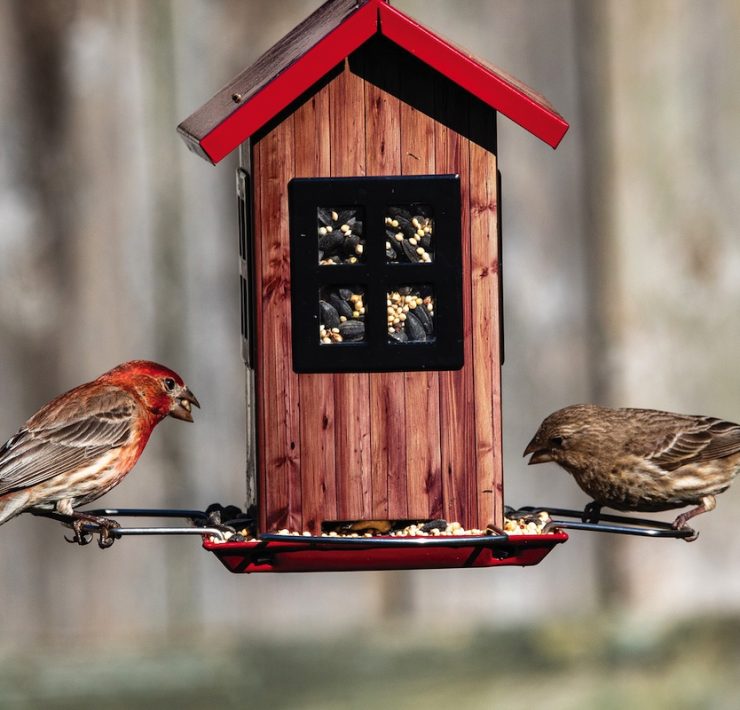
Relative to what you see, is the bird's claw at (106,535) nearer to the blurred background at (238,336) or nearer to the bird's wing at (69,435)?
the bird's wing at (69,435)

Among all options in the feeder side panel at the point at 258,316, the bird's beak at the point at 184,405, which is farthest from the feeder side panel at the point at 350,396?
the bird's beak at the point at 184,405

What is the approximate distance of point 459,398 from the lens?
6.51 metres

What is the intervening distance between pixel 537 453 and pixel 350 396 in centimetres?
145

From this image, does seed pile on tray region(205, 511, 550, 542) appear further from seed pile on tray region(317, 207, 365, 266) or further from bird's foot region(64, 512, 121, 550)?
seed pile on tray region(317, 207, 365, 266)

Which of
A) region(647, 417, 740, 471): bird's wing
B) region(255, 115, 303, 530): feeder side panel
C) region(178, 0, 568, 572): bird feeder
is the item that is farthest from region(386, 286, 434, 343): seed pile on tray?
region(647, 417, 740, 471): bird's wing

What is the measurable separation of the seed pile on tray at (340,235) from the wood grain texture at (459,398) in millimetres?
376

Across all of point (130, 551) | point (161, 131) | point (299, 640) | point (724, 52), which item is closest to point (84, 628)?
point (130, 551)

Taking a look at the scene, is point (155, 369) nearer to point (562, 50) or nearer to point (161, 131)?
point (161, 131)

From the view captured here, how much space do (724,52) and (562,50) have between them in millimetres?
747

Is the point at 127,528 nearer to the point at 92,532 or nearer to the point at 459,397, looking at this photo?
the point at 92,532

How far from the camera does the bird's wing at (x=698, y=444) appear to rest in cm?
774

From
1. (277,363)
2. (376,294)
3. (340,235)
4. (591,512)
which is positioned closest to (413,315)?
(376,294)

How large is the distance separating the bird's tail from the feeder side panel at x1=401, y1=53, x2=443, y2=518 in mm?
1853

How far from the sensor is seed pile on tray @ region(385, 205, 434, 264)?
650 cm
